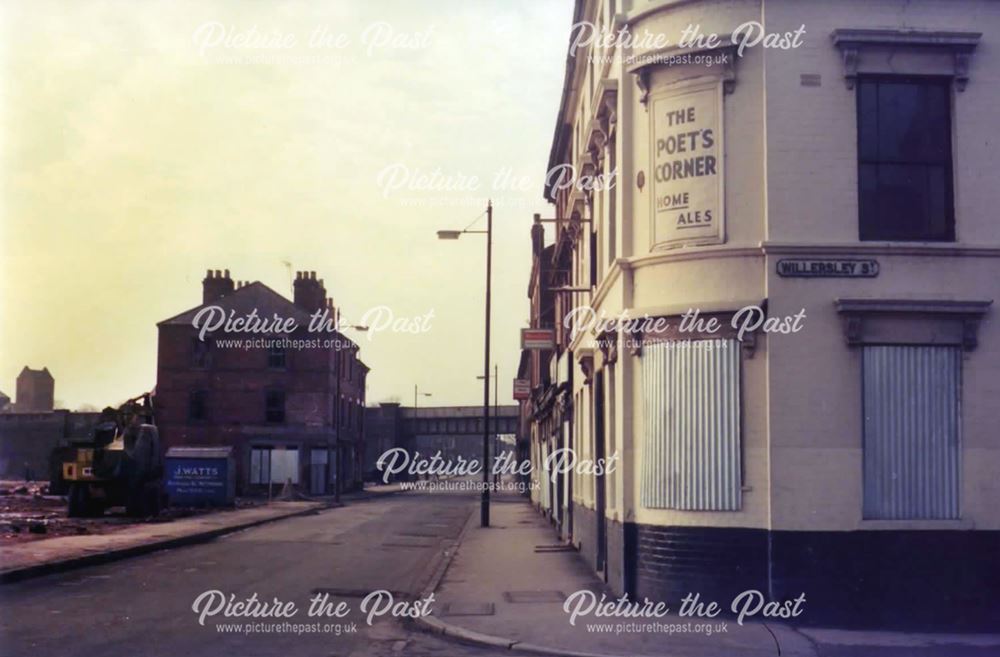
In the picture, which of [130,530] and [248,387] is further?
[248,387]

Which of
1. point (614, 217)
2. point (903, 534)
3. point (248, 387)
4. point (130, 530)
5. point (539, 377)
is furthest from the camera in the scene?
point (248, 387)

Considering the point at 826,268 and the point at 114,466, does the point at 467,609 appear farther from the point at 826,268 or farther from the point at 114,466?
the point at 114,466

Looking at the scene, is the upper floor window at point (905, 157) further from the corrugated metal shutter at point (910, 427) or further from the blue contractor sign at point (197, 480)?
the blue contractor sign at point (197, 480)

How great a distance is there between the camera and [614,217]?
56.3ft

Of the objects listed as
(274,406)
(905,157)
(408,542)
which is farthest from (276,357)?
(905,157)

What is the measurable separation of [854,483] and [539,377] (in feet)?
113

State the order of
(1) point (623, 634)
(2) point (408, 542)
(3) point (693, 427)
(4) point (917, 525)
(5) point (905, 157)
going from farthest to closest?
(2) point (408, 542) → (5) point (905, 157) → (3) point (693, 427) → (4) point (917, 525) → (1) point (623, 634)

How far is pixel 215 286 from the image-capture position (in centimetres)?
6581

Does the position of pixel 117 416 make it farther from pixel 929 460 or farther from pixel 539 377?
pixel 929 460

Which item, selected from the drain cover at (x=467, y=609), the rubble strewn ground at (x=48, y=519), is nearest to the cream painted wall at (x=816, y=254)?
the drain cover at (x=467, y=609)

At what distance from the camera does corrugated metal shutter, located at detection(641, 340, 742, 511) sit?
14336 mm

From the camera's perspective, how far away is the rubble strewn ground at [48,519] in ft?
91.8

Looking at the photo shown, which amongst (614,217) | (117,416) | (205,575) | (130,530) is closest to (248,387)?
(117,416)

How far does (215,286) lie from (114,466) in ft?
102
